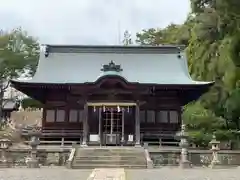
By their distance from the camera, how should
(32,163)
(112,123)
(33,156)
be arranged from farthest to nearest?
(112,123)
(33,156)
(32,163)

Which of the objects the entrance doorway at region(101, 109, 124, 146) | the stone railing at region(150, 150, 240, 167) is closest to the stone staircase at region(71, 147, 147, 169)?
the stone railing at region(150, 150, 240, 167)

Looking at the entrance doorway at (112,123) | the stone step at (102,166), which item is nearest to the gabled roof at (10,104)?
the entrance doorway at (112,123)

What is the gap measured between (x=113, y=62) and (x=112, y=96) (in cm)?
337

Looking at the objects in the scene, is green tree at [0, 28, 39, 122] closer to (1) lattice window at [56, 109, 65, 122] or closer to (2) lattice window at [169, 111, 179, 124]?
(1) lattice window at [56, 109, 65, 122]

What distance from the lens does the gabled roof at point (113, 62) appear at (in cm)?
2797

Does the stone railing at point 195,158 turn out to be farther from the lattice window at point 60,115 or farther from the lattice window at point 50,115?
the lattice window at point 50,115

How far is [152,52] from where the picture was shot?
31.2 metres

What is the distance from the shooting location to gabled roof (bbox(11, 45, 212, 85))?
27969mm

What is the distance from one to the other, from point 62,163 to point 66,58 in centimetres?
1099

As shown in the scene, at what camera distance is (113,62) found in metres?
28.2

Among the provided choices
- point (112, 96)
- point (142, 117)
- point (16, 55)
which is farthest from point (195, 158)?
point (16, 55)

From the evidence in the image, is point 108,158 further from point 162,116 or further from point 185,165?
point 162,116

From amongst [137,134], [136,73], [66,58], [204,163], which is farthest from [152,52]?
[204,163]

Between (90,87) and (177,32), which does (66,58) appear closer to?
(90,87)
